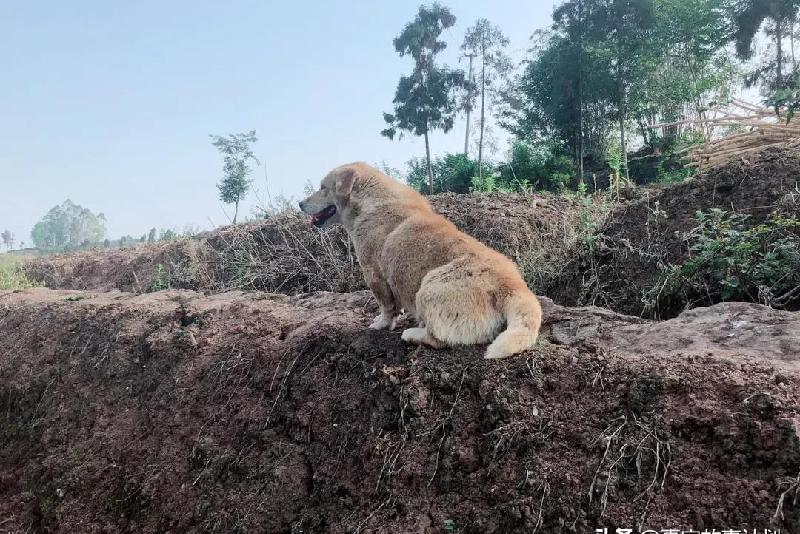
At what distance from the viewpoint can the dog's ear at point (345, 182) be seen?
438 centimetres

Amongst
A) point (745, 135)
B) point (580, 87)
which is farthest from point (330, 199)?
point (580, 87)

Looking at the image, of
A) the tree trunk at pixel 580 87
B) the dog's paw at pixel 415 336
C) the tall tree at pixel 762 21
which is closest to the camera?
the dog's paw at pixel 415 336

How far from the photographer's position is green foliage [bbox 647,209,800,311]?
3.58 metres

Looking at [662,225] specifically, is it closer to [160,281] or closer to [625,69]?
[160,281]

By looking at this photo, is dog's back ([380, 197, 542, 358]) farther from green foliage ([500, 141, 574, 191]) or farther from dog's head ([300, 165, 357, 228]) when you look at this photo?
green foliage ([500, 141, 574, 191])

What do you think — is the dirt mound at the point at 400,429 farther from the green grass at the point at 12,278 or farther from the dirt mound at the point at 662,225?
the green grass at the point at 12,278

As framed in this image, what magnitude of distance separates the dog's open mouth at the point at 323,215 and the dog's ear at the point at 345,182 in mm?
209

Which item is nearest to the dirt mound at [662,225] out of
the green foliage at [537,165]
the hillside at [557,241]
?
the hillside at [557,241]

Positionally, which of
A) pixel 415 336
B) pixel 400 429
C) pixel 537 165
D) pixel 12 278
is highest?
pixel 537 165

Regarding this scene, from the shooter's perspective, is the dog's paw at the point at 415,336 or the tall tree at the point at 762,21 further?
the tall tree at the point at 762,21

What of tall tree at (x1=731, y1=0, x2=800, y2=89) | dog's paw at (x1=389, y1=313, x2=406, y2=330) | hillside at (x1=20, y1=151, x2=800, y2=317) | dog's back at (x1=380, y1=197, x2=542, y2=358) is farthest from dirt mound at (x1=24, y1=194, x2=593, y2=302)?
tall tree at (x1=731, y1=0, x2=800, y2=89)

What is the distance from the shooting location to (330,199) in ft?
14.9

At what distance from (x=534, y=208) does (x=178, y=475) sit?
5.66 meters

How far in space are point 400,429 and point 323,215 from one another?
2376 millimetres
